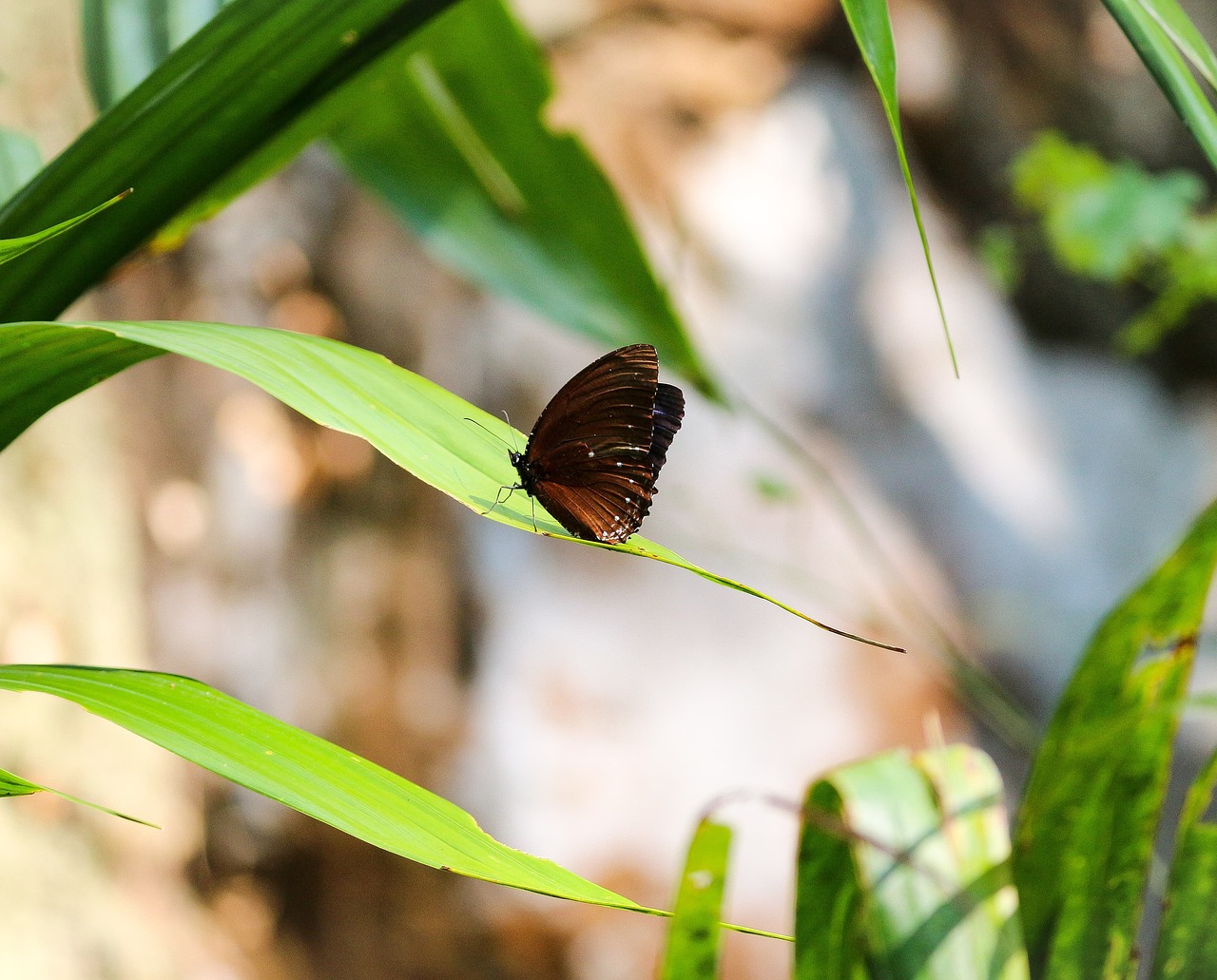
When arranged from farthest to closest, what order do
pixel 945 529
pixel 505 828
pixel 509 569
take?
pixel 945 529 < pixel 509 569 < pixel 505 828

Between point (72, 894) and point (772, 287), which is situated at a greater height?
point (772, 287)

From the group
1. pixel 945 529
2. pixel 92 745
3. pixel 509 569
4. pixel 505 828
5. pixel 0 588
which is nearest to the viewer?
pixel 0 588

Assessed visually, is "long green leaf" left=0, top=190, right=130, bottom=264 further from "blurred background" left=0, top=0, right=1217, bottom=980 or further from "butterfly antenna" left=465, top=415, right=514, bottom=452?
"blurred background" left=0, top=0, right=1217, bottom=980

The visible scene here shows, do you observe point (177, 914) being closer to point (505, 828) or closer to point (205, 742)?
point (505, 828)

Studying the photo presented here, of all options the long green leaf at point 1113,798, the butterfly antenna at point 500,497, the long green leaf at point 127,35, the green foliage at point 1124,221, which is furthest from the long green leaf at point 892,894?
the green foliage at point 1124,221

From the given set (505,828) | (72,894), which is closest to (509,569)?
(505,828)

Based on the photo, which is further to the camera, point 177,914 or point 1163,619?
point 177,914
